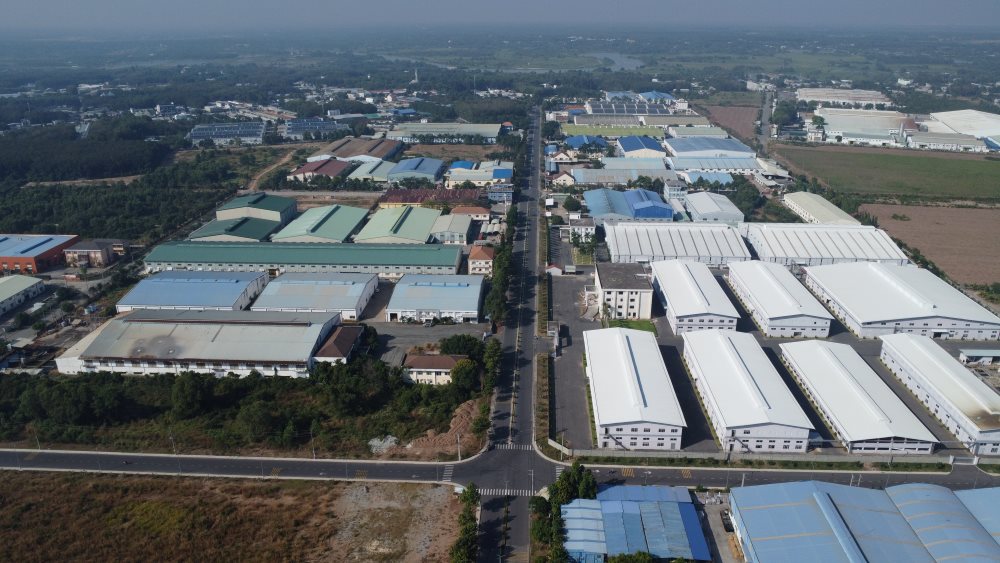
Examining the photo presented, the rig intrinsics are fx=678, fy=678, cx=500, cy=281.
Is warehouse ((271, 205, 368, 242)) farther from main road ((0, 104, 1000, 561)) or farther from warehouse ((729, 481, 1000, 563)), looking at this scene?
warehouse ((729, 481, 1000, 563))

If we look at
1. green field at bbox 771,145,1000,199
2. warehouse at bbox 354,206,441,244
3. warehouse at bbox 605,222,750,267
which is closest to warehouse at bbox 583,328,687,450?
warehouse at bbox 605,222,750,267

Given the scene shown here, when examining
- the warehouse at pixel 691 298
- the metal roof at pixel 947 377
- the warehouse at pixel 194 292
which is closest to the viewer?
the metal roof at pixel 947 377

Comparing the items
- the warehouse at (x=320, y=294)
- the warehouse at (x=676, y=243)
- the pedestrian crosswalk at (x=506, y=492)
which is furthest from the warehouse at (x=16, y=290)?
the warehouse at (x=676, y=243)

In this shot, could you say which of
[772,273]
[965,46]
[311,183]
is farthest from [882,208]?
[965,46]

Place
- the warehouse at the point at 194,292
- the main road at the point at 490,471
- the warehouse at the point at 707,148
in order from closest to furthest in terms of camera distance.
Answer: the main road at the point at 490,471, the warehouse at the point at 194,292, the warehouse at the point at 707,148

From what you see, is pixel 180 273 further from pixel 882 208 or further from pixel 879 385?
pixel 882 208

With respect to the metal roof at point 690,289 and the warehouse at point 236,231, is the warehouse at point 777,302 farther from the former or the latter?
the warehouse at point 236,231
